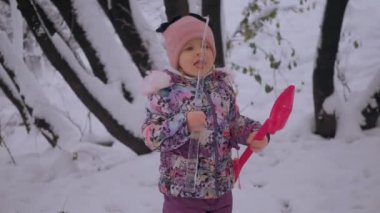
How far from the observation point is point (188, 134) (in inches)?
69.7

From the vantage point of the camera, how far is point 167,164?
78.7 inches

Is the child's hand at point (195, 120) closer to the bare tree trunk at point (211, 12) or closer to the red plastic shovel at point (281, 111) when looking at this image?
the red plastic shovel at point (281, 111)

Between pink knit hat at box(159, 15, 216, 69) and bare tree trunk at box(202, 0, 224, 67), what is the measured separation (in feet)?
6.53

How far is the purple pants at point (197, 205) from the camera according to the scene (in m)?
2.01

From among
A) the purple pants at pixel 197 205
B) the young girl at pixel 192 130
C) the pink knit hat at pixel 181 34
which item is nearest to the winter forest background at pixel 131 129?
the purple pants at pixel 197 205

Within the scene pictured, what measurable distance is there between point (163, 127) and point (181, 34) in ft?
1.27

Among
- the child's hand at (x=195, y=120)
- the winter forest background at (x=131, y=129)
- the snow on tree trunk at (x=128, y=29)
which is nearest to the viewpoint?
the child's hand at (x=195, y=120)

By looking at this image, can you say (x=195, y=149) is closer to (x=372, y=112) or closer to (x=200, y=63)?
(x=200, y=63)

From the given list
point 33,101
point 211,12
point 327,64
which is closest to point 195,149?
point 211,12

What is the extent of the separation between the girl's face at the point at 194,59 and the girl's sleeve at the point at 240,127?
0.25 m

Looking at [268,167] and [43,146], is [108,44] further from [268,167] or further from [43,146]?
[43,146]

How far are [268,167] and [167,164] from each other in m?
1.95

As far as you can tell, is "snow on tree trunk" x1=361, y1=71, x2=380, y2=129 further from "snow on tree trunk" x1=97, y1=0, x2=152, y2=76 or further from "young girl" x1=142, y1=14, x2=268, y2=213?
"young girl" x1=142, y1=14, x2=268, y2=213

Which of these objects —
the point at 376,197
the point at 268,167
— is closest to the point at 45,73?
the point at 268,167
